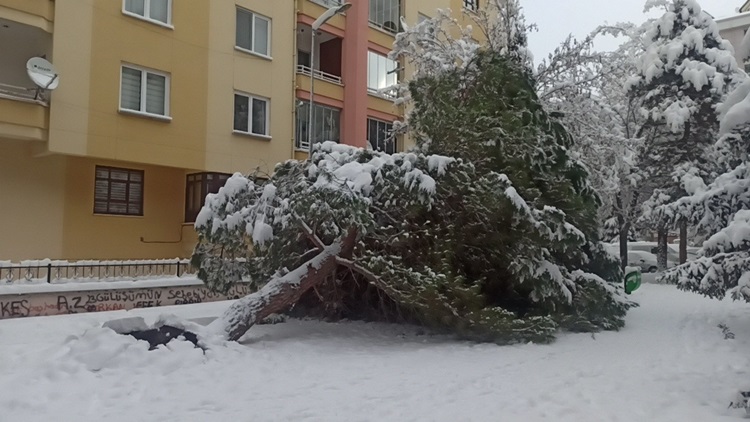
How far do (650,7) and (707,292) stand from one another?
65.2 ft

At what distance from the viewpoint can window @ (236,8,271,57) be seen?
1936 centimetres

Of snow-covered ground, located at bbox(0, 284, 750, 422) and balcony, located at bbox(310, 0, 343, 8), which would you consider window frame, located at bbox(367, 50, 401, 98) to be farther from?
snow-covered ground, located at bbox(0, 284, 750, 422)

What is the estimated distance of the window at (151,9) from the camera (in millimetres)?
16359

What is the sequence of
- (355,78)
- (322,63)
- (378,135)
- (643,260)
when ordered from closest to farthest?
(355,78), (322,63), (378,135), (643,260)

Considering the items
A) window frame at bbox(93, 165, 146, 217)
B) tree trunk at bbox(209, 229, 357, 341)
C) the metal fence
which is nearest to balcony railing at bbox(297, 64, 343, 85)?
window frame at bbox(93, 165, 146, 217)

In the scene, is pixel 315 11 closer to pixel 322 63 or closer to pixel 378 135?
pixel 322 63

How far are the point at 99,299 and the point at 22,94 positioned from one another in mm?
5754

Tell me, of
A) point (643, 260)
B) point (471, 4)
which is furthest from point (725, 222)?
point (643, 260)

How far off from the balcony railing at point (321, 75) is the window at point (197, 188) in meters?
5.18

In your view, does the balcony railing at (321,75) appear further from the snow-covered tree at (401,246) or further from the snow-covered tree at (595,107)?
the snow-covered tree at (401,246)

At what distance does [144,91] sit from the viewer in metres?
16.5

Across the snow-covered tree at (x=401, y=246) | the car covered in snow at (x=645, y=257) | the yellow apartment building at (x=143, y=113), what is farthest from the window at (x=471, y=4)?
the snow-covered tree at (x=401, y=246)

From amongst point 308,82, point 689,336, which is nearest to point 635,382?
point 689,336

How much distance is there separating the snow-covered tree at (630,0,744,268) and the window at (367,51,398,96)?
9040 millimetres
